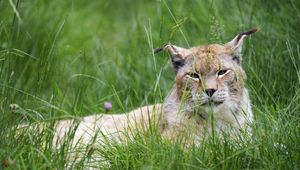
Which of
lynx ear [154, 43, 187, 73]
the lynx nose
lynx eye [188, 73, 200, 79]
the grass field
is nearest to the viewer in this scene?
the grass field

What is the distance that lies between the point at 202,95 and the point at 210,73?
253mm

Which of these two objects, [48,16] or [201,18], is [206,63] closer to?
[201,18]

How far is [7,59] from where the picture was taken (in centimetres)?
529

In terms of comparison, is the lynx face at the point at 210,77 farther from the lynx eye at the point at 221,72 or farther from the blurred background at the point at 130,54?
the blurred background at the point at 130,54

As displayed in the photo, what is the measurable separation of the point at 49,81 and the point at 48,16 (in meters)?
1.90

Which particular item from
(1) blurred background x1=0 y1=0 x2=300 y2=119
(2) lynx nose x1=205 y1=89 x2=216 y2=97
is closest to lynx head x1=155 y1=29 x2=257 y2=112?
(2) lynx nose x1=205 y1=89 x2=216 y2=97

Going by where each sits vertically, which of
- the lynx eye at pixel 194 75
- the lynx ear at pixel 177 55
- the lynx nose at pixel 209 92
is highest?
the lynx ear at pixel 177 55

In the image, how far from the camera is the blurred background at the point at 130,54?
602 cm

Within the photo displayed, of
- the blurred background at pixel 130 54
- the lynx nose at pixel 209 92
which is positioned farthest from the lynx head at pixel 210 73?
the blurred background at pixel 130 54

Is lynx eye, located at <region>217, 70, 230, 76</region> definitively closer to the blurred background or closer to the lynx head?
the lynx head

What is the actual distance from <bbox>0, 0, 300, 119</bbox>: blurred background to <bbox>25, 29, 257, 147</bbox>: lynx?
0.12 metres

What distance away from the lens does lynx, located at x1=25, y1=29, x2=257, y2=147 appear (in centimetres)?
580

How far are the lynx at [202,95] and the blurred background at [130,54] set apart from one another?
0.12 meters

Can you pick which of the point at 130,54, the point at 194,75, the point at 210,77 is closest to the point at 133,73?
the point at 130,54
